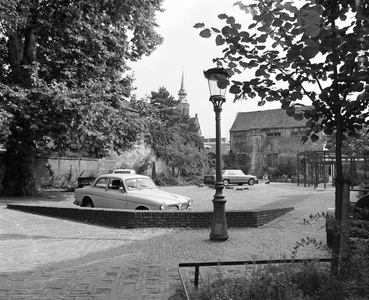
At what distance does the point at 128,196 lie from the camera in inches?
386

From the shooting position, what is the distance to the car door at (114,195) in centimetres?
992

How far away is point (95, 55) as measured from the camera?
1620cm

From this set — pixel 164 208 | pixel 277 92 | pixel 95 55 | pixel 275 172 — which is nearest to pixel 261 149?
pixel 275 172

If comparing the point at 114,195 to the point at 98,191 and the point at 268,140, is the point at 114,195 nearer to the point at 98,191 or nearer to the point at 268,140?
the point at 98,191

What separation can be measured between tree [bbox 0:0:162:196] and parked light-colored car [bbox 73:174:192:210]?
13.6ft

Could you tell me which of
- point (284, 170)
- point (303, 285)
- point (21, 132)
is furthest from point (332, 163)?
point (303, 285)

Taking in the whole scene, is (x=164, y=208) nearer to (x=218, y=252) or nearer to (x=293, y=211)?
(x=218, y=252)

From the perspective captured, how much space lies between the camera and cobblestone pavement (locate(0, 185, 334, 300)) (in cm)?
427

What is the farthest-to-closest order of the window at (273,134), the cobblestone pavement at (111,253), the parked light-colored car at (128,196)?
the window at (273,134) → the parked light-colored car at (128,196) → the cobblestone pavement at (111,253)

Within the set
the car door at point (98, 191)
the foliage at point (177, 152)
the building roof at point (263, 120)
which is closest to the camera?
the car door at point (98, 191)

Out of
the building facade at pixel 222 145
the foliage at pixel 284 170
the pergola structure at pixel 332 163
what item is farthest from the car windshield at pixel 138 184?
the building facade at pixel 222 145

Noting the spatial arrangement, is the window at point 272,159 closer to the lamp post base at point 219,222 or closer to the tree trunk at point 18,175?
the tree trunk at point 18,175

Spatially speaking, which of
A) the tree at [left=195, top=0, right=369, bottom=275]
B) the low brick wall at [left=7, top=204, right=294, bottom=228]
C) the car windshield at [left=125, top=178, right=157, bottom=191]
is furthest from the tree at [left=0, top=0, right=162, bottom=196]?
the tree at [left=195, top=0, right=369, bottom=275]

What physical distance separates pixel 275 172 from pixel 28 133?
35566 millimetres
